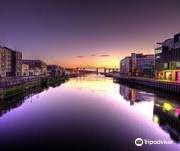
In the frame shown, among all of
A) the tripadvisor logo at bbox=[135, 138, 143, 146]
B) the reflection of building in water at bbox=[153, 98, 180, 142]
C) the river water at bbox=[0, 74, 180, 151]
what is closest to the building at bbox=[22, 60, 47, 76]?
the river water at bbox=[0, 74, 180, 151]

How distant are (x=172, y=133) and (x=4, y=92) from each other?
23200 millimetres

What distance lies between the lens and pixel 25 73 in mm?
121812

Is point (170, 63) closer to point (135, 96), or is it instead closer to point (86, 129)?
point (135, 96)

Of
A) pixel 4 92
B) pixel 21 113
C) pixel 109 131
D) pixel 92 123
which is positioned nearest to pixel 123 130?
pixel 109 131

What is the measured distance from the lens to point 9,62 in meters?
101

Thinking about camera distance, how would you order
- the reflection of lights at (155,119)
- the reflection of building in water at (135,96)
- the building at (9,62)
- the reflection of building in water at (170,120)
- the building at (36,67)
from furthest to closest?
the building at (36,67) < the building at (9,62) < the reflection of building in water at (135,96) < the reflection of lights at (155,119) < the reflection of building in water at (170,120)

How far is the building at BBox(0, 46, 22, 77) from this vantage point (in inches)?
3597

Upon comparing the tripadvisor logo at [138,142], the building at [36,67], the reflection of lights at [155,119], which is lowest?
the reflection of lights at [155,119]

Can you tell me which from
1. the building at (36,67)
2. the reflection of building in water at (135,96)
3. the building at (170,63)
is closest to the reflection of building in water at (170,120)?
the reflection of building in water at (135,96)

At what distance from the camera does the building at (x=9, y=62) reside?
91375mm

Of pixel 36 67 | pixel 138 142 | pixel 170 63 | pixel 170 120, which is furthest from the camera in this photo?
pixel 36 67

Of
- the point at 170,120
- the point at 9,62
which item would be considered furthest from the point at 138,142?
the point at 9,62

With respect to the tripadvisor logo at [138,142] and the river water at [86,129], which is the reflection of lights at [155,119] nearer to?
the river water at [86,129]

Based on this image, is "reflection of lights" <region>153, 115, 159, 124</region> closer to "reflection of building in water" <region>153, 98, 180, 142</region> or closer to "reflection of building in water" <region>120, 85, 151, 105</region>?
"reflection of building in water" <region>153, 98, 180, 142</region>
